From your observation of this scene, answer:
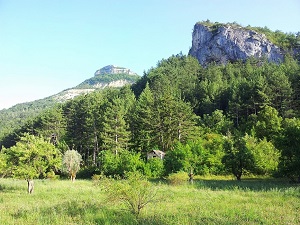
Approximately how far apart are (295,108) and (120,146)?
139 ft

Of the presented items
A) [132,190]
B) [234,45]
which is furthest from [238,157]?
[234,45]

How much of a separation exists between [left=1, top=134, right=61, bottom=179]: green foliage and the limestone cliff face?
133563 millimetres

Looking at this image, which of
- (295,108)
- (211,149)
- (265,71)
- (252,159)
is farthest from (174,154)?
(265,71)

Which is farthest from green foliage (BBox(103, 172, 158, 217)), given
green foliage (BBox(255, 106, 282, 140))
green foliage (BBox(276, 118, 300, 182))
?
green foliage (BBox(255, 106, 282, 140))

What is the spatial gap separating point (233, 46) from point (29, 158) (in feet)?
485

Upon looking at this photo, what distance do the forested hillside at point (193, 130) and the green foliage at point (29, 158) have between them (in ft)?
1.97

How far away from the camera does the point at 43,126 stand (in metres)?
87.4

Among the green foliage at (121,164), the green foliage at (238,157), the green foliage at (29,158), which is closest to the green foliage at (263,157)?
the green foliage at (238,157)

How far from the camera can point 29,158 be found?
31500 mm

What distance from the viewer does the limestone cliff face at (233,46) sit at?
6014 inches

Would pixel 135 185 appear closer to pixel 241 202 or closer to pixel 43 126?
pixel 241 202

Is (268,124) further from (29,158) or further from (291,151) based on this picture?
(29,158)

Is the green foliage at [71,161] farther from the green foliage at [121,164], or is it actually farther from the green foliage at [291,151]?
the green foliage at [291,151]

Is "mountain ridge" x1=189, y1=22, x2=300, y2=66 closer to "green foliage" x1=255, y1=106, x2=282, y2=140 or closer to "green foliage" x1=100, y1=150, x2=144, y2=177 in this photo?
"green foliage" x1=255, y1=106, x2=282, y2=140
